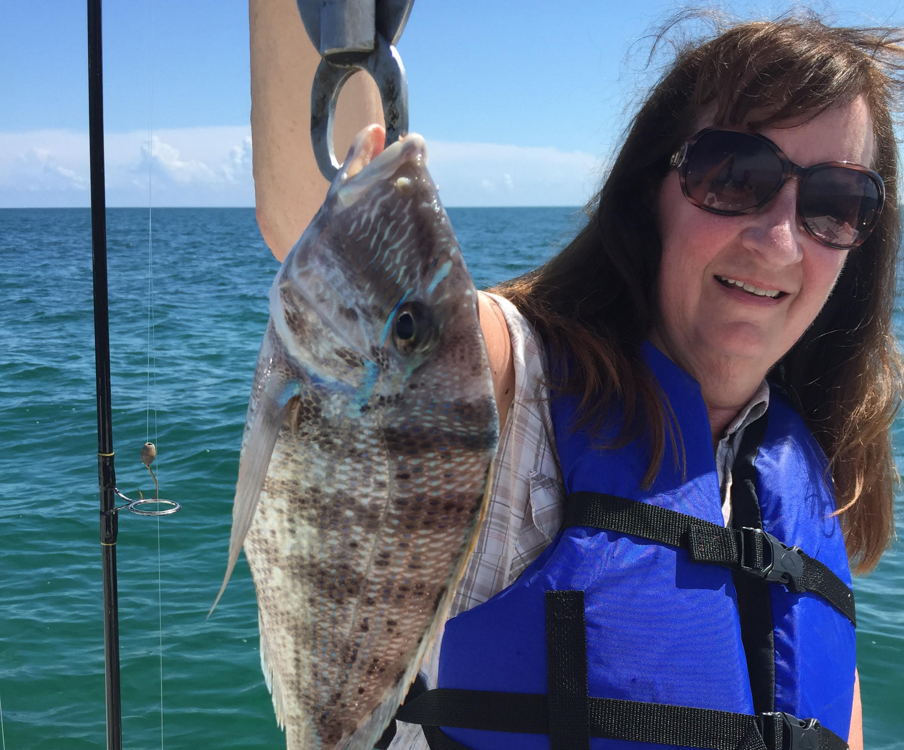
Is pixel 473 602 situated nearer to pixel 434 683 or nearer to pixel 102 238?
pixel 434 683

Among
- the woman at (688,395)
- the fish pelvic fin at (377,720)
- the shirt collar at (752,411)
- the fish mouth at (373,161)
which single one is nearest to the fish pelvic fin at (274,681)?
the fish pelvic fin at (377,720)

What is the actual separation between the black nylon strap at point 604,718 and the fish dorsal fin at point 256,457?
2.42 feet

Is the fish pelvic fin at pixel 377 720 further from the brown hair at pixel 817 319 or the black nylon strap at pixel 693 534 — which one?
the brown hair at pixel 817 319

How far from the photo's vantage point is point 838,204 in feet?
6.23

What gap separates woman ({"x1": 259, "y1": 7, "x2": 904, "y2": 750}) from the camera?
5.28 ft

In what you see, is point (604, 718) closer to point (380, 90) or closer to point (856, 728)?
point (856, 728)

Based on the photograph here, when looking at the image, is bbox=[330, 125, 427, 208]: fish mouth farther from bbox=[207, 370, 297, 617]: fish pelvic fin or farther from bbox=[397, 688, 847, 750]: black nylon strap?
bbox=[397, 688, 847, 750]: black nylon strap

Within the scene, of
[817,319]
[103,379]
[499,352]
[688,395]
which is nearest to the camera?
[499,352]

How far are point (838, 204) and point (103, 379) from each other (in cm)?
240

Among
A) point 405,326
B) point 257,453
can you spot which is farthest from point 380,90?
point 257,453

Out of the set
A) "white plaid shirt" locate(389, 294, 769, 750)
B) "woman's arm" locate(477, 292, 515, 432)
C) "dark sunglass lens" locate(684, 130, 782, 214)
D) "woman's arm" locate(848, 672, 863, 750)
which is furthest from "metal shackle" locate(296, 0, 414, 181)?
"woman's arm" locate(848, 672, 863, 750)

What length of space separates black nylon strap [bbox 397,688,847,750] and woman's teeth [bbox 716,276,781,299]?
3.07 feet

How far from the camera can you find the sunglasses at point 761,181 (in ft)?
6.00

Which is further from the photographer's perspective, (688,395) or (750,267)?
(688,395)
